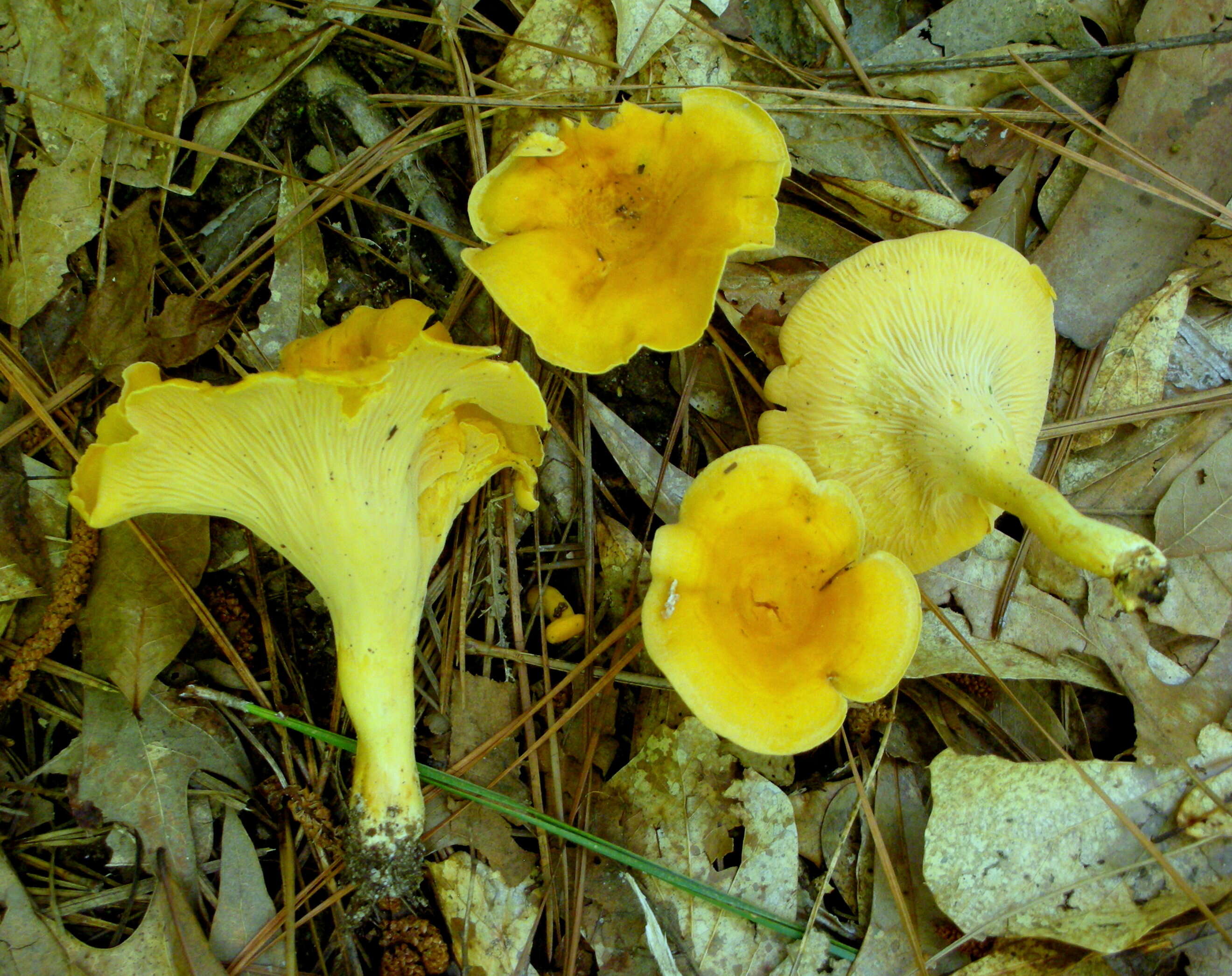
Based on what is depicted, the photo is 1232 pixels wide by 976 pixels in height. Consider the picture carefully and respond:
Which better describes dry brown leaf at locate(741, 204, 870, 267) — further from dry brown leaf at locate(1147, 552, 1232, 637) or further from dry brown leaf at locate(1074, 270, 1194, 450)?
dry brown leaf at locate(1147, 552, 1232, 637)

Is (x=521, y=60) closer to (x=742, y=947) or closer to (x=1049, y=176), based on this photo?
(x=1049, y=176)

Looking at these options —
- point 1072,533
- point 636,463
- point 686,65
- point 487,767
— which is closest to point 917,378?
point 1072,533

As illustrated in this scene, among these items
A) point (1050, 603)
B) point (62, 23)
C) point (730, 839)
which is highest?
point (62, 23)

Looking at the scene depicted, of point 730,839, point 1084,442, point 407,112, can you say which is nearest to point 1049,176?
point 1084,442

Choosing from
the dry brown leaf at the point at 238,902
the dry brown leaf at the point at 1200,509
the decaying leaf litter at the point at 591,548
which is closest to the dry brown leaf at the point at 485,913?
the decaying leaf litter at the point at 591,548

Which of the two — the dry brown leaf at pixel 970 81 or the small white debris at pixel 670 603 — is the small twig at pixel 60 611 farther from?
A: the dry brown leaf at pixel 970 81

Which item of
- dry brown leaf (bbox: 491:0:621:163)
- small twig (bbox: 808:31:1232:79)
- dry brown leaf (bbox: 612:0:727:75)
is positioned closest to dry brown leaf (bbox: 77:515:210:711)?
dry brown leaf (bbox: 491:0:621:163)
